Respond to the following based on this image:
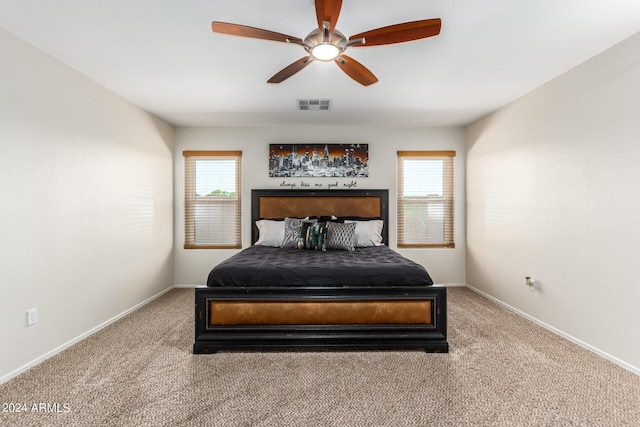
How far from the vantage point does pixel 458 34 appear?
2.28m

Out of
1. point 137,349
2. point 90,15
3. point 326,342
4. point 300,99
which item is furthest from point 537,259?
point 90,15

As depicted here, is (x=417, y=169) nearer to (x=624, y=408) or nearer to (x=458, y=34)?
(x=458, y=34)

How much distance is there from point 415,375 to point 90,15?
131 inches

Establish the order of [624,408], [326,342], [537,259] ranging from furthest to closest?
[537,259] < [326,342] < [624,408]

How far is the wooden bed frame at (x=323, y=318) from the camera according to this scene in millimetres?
2609

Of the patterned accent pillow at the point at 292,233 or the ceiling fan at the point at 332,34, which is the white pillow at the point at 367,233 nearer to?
the patterned accent pillow at the point at 292,233

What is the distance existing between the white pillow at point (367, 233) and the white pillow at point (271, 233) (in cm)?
102

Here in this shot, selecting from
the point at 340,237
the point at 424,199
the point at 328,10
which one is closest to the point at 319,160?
the point at 340,237

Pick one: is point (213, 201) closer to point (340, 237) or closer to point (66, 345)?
point (340, 237)

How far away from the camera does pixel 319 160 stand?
4.82 m

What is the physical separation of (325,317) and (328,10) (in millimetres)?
2213

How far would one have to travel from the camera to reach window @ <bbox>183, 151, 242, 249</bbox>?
4.82 meters

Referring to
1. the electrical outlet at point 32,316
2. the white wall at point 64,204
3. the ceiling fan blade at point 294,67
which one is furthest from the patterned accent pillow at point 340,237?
the electrical outlet at point 32,316

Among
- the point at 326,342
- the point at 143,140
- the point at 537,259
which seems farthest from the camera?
the point at 143,140
